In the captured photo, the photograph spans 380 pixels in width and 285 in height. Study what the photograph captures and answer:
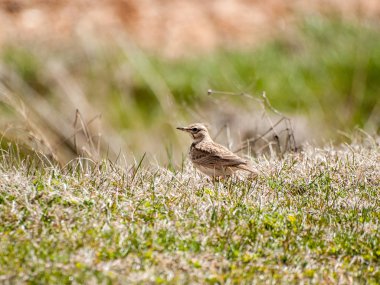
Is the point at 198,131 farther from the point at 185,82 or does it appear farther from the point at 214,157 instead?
the point at 185,82

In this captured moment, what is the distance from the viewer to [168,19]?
18391 millimetres

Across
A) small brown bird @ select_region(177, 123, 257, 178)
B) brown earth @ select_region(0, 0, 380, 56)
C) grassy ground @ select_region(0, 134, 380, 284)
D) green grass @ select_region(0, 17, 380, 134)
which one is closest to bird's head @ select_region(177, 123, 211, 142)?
small brown bird @ select_region(177, 123, 257, 178)

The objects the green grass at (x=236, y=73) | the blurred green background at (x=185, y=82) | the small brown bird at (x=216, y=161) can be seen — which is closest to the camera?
the small brown bird at (x=216, y=161)

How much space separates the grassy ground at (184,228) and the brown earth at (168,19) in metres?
10.2

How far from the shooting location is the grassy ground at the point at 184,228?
5086 millimetres

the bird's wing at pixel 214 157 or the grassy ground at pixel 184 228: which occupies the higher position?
the bird's wing at pixel 214 157

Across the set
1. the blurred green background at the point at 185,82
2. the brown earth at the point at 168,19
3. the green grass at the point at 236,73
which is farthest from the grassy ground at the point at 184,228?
the brown earth at the point at 168,19

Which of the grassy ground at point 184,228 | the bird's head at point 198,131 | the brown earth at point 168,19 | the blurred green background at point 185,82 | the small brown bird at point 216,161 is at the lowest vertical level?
the grassy ground at point 184,228

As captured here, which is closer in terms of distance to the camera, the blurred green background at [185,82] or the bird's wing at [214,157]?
the bird's wing at [214,157]

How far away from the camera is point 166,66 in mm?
15508

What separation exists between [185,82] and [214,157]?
738 cm

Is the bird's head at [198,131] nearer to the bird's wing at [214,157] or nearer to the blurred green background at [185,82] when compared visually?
the bird's wing at [214,157]

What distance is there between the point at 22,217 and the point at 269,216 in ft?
5.53

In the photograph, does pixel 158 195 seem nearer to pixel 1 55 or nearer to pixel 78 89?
pixel 78 89
